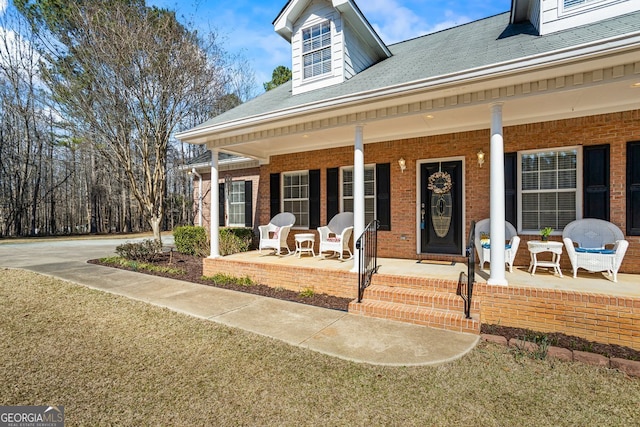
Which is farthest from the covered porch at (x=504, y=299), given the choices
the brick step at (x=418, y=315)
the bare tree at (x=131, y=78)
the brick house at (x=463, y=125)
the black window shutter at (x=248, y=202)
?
the bare tree at (x=131, y=78)

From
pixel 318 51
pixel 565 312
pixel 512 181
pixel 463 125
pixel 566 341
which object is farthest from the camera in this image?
pixel 318 51

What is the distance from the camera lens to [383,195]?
7008mm

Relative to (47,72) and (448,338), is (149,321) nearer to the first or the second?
(448,338)

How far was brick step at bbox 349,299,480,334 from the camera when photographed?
383 cm

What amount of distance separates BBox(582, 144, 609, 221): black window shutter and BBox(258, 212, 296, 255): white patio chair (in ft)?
18.7

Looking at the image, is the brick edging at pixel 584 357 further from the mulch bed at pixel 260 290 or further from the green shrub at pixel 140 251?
the green shrub at pixel 140 251

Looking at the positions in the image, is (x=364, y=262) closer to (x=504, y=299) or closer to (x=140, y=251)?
(x=504, y=299)

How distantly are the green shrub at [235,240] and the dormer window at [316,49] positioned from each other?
14.9 ft

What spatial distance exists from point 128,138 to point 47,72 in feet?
15.7

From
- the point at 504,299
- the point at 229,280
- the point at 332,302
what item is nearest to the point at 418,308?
the point at 504,299

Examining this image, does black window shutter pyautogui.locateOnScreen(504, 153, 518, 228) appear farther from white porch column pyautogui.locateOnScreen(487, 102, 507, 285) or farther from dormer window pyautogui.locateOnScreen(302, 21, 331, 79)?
dormer window pyautogui.locateOnScreen(302, 21, 331, 79)

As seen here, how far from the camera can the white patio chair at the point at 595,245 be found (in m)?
4.23

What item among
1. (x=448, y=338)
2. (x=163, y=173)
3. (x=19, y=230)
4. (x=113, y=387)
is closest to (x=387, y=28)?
(x=163, y=173)

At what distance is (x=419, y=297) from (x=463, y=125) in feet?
11.7
